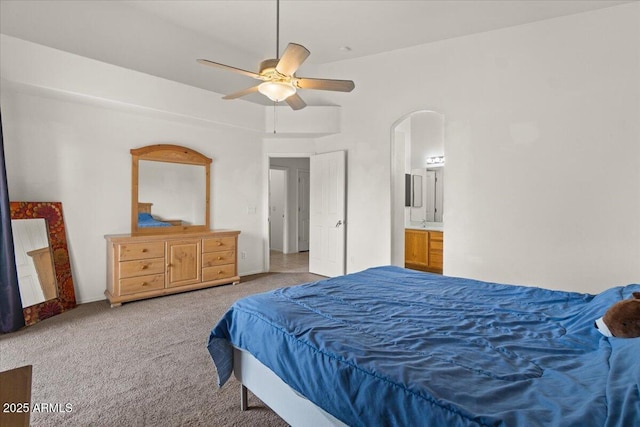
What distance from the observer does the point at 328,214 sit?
545 centimetres

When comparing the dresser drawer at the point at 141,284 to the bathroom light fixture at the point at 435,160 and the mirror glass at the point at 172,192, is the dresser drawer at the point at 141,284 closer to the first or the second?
the mirror glass at the point at 172,192

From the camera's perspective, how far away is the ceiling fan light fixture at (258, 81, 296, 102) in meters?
2.43

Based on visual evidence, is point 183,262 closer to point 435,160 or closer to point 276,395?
point 276,395

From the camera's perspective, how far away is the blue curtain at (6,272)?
2975mm

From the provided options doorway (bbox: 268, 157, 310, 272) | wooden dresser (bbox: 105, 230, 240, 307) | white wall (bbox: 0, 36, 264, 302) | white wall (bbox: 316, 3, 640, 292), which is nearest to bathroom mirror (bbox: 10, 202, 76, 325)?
Result: white wall (bbox: 0, 36, 264, 302)

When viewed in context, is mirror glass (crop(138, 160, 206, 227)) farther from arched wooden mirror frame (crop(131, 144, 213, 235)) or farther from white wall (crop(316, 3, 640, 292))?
white wall (crop(316, 3, 640, 292))

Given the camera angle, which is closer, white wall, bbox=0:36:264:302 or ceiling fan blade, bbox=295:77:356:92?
ceiling fan blade, bbox=295:77:356:92

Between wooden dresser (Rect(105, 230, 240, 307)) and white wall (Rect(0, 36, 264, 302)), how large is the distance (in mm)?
327

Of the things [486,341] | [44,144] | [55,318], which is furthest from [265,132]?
[486,341]

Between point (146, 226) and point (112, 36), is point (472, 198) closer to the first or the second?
point (146, 226)

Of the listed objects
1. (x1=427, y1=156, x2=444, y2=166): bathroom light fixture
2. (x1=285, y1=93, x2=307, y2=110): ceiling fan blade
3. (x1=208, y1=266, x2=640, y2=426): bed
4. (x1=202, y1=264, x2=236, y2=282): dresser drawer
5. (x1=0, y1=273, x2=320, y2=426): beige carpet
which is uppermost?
(x1=285, y1=93, x2=307, y2=110): ceiling fan blade

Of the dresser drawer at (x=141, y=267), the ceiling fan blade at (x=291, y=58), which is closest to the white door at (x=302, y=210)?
the dresser drawer at (x=141, y=267)

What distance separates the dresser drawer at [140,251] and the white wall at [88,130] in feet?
1.59

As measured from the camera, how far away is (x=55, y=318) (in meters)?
3.38
